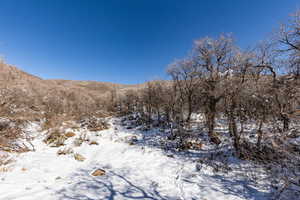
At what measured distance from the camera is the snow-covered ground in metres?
3.20

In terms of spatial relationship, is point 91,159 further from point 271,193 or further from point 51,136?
point 271,193

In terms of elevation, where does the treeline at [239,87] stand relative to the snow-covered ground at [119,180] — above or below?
above

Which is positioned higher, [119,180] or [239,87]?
[239,87]

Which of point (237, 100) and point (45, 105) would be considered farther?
point (45, 105)

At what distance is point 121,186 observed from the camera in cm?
367

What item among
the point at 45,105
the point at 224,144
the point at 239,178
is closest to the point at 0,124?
the point at 45,105

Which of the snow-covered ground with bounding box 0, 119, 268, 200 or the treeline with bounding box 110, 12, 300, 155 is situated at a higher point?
the treeline with bounding box 110, 12, 300, 155

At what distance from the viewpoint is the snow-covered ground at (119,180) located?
10.5ft

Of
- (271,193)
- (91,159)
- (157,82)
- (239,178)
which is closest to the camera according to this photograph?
(271,193)

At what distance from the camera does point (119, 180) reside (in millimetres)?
4031

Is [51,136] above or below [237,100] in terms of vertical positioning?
below

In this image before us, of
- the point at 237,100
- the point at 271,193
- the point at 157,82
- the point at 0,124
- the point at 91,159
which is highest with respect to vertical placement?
the point at 157,82

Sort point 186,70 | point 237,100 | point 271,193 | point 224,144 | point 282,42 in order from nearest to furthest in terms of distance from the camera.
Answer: point 271,193
point 237,100
point 224,144
point 282,42
point 186,70

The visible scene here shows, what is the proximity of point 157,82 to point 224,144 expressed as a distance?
9.35 meters
